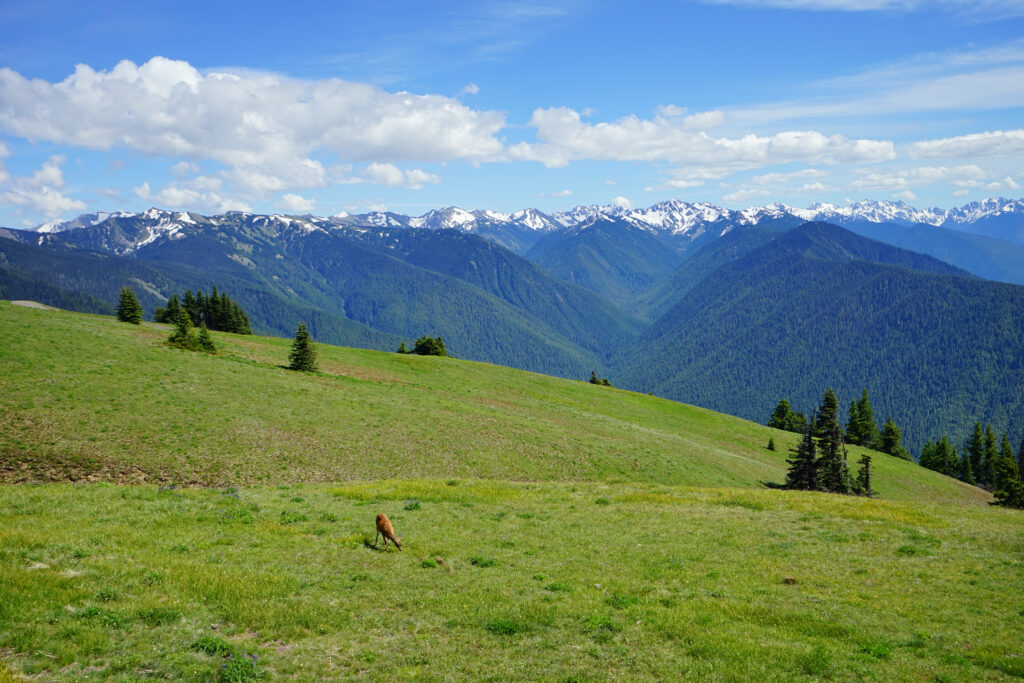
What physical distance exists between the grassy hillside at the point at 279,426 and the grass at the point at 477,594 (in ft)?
25.3

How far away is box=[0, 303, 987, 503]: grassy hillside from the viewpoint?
3011cm

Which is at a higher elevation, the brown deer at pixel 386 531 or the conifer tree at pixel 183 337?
the conifer tree at pixel 183 337

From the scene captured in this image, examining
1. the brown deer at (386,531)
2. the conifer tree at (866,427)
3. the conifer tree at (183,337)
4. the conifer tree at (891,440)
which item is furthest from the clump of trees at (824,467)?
the conifer tree at (891,440)

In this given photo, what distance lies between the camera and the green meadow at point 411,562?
11648 millimetres

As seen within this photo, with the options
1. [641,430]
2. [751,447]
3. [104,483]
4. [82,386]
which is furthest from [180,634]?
[751,447]

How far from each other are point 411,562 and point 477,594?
3.36 m

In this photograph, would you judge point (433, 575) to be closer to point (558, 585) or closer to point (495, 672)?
point (558, 585)

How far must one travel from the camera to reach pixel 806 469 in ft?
180

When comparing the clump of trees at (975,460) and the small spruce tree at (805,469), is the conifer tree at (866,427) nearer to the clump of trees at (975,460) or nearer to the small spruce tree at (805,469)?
the clump of trees at (975,460)

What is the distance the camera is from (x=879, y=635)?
13789 mm

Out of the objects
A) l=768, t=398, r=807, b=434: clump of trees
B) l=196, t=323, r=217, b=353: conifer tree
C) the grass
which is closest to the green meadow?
the grass

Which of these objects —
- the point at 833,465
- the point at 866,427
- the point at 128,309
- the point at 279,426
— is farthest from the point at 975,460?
the point at 128,309

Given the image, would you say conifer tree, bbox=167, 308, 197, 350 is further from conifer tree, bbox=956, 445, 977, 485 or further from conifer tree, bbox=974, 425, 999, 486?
conifer tree, bbox=956, 445, 977, 485

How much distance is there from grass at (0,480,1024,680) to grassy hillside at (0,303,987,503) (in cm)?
771
